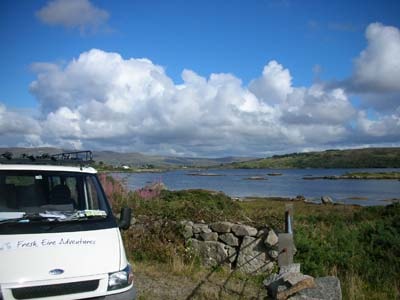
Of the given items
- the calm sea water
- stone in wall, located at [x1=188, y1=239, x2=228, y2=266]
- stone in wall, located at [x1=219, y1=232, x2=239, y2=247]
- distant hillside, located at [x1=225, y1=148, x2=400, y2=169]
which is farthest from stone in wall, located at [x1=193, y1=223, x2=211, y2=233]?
distant hillside, located at [x1=225, y1=148, x2=400, y2=169]

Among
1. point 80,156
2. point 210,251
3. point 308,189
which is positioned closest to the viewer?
point 80,156

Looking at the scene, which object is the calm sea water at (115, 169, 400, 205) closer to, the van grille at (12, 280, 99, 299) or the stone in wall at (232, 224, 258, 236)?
the stone in wall at (232, 224, 258, 236)

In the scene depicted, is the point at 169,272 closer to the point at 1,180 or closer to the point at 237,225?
the point at 237,225

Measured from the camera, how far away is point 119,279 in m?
4.76

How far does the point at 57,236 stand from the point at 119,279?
33.4 inches

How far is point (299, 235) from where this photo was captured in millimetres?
10055

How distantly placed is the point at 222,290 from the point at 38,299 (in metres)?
3.92

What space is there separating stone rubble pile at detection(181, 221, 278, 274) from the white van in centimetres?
411

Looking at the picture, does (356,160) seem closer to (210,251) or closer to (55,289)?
(210,251)

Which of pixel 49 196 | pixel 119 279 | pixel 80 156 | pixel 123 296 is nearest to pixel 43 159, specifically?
pixel 49 196

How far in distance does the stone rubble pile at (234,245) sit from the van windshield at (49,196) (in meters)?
4.18

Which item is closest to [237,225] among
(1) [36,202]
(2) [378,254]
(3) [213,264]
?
(3) [213,264]

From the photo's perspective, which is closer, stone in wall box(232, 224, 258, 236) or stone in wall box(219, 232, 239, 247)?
stone in wall box(232, 224, 258, 236)

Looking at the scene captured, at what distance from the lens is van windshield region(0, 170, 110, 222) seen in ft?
17.6
